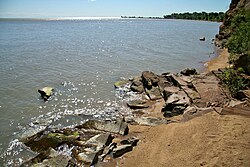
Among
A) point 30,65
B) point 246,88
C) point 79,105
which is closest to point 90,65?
point 30,65

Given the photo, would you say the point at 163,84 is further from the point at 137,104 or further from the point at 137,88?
the point at 137,104

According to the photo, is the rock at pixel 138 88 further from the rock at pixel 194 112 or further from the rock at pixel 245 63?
the rock at pixel 245 63

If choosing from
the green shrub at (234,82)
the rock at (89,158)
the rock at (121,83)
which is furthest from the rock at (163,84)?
the rock at (89,158)

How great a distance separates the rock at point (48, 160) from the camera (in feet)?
26.5

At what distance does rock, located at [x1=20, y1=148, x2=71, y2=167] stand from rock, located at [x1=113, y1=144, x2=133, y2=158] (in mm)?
1623

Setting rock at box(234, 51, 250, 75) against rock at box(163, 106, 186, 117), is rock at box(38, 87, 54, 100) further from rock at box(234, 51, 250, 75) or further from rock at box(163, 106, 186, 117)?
rock at box(234, 51, 250, 75)

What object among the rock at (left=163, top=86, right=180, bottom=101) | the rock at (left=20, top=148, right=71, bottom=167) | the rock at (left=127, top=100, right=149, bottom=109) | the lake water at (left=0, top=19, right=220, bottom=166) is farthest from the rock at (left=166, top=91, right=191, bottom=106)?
the rock at (left=20, top=148, right=71, bottom=167)

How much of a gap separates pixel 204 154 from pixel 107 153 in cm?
337

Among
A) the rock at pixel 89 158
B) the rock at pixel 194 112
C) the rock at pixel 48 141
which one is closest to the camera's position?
the rock at pixel 89 158

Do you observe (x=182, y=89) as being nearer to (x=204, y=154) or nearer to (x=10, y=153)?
(x=204, y=154)

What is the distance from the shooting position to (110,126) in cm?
1084

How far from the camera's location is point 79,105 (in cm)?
1448

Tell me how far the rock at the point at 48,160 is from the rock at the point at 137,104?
587 centimetres

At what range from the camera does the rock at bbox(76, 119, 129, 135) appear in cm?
1059
